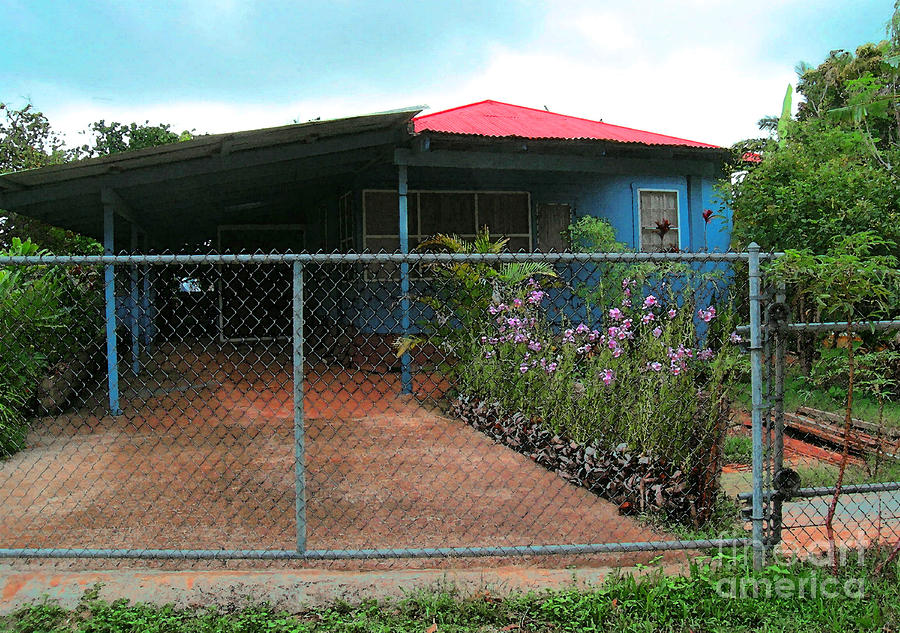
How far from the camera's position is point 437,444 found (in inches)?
252

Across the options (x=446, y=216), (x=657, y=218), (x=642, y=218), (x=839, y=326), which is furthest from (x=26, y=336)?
(x=657, y=218)

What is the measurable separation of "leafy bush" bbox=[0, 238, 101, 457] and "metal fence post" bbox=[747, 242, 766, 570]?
5.39m

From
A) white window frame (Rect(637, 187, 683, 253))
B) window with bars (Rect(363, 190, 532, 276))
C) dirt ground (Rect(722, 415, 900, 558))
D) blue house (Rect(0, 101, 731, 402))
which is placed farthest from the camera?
white window frame (Rect(637, 187, 683, 253))

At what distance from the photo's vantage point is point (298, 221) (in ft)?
50.2

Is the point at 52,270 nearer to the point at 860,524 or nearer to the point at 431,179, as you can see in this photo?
the point at 431,179

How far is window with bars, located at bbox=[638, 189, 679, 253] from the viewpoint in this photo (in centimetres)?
1262

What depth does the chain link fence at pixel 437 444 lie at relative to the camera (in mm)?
3229

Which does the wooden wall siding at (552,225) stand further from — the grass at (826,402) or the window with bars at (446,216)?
the grass at (826,402)

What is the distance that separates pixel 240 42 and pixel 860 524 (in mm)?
16127

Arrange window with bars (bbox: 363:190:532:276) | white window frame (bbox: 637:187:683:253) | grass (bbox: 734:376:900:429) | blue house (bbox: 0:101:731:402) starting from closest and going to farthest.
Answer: grass (bbox: 734:376:900:429)
blue house (bbox: 0:101:731:402)
window with bars (bbox: 363:190:532:276)
white window frame (bbox: 637:187:683:253)

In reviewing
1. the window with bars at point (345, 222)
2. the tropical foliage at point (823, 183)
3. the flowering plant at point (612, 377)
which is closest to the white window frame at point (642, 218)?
the tropical foliage at point (823, 183)

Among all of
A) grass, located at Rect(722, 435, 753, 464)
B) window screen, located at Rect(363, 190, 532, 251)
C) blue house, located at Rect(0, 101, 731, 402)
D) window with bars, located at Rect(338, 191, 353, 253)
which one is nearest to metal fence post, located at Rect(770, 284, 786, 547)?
grass, located at Rect(722, 435, 753, 464)

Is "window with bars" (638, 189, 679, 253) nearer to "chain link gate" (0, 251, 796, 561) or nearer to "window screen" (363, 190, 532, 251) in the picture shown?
"window screen" (363, 190, 532, 251)

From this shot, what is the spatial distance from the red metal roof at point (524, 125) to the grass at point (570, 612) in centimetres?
784
